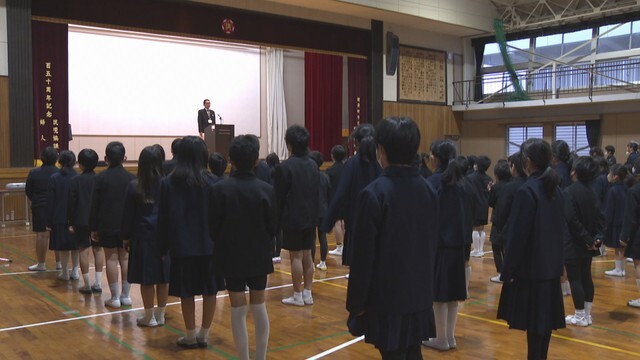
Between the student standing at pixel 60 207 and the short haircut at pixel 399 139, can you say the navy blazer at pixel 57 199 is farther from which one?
the short haircut at pixel 399 139

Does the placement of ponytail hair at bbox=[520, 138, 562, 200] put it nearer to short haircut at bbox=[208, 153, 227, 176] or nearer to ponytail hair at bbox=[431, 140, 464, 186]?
ponytail hair at bbox=[431, 140, 464, 186]

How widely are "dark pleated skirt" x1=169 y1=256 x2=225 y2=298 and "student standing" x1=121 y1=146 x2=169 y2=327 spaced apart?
1.73 feet

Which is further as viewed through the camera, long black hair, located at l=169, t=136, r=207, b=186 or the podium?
the podium

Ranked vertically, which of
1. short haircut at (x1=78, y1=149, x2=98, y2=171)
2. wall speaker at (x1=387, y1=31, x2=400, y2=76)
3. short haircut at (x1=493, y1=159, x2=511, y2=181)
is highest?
wall speaker at (x1=387, y1=31, x2=400, y2=76)

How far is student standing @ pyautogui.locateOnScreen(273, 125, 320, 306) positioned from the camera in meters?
5.16

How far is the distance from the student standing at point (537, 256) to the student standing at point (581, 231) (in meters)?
1.32

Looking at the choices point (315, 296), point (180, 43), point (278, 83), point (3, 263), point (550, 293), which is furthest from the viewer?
point (278, 83)

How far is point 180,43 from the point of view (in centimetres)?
1533

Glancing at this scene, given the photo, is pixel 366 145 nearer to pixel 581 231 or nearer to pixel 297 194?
pixel 297 194

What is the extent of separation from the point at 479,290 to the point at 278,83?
1180 cm

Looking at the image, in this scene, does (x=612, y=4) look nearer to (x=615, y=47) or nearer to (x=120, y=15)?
(x=615, y=47)

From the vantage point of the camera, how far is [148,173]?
14.6 ft

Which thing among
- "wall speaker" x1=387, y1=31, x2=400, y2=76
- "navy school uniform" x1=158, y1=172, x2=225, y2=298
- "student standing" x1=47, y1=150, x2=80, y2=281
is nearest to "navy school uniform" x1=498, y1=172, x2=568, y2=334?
"navy school uniform" x1=158, y1=172, x2=225, y2=298

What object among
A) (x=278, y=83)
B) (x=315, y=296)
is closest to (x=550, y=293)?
(x=315, y=296)
